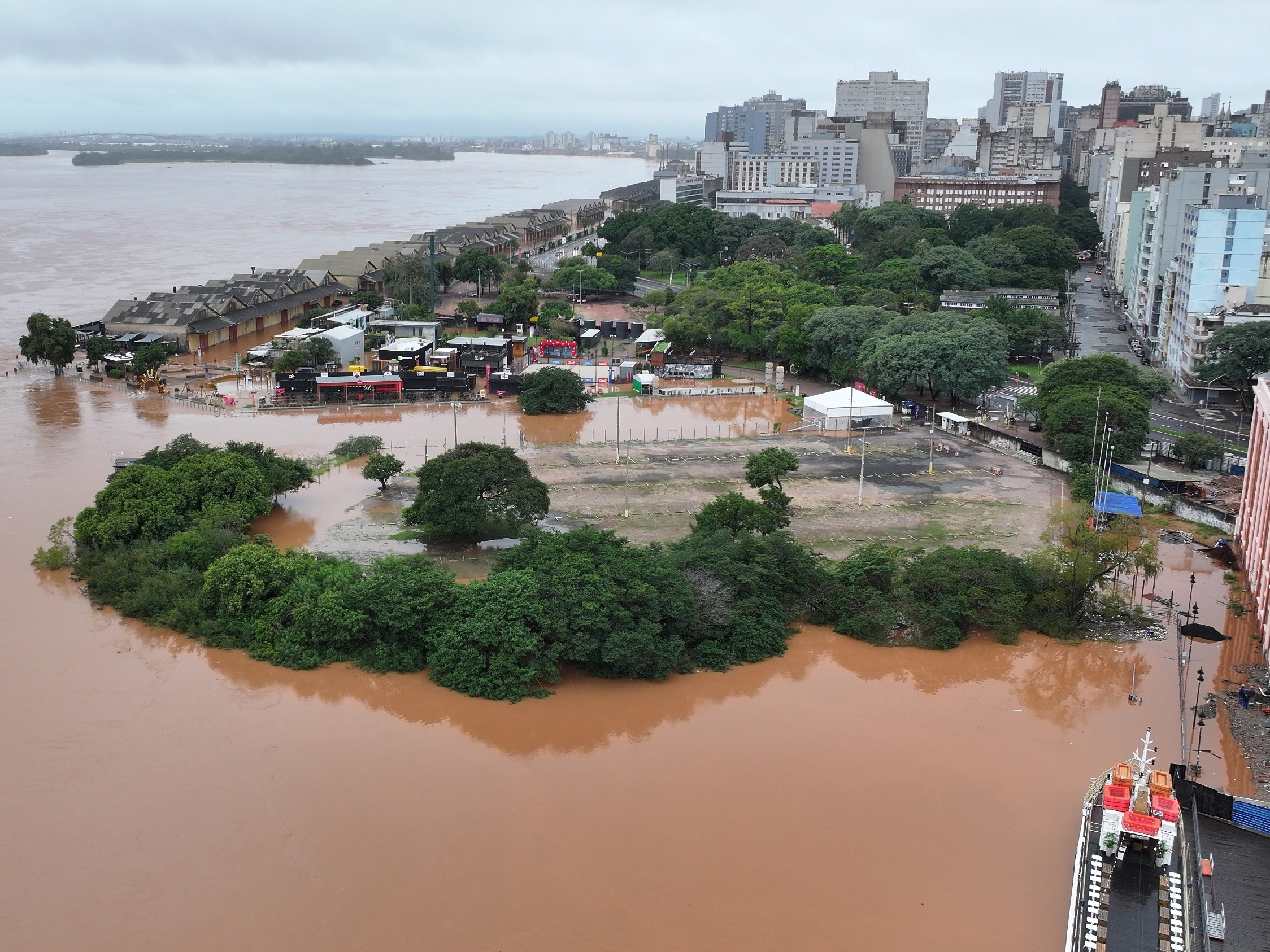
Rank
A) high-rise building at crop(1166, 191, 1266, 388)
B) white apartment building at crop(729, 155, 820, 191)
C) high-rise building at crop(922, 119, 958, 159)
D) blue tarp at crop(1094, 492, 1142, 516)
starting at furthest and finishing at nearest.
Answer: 1. high-rise building at crop(922, 119, 958, 159)
2. white apartment building at crop(729, 155, 820, 191)
3. high-rise building at crop(1166, 191, 1266, 388)
4. blue tarp at crop(1094, 492, 1142, 516)

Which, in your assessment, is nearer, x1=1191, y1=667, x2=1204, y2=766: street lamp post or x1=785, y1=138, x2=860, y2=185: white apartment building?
x1=1191, y1=667, x2=1204, y2=766: street lamp post

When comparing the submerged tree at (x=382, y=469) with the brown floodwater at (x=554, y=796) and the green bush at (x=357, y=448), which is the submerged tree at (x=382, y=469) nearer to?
the green bush at (x=357, y=448)

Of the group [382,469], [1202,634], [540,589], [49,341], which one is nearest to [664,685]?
[540,589]

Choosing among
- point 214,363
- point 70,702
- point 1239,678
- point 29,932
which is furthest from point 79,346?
point 1239,678

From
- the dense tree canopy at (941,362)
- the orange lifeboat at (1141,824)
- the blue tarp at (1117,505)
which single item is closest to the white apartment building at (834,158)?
the dense tree canopy at (941,362)

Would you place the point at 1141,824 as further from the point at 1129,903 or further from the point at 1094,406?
the point at 1094,406

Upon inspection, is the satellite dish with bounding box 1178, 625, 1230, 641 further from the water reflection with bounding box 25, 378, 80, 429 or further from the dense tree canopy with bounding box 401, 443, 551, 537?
the water reflection with bounding box 25, 378, 80, 429

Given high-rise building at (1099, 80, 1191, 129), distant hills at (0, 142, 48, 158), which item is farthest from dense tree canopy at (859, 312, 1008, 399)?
distant hills at (0, 142, 48, 158)
